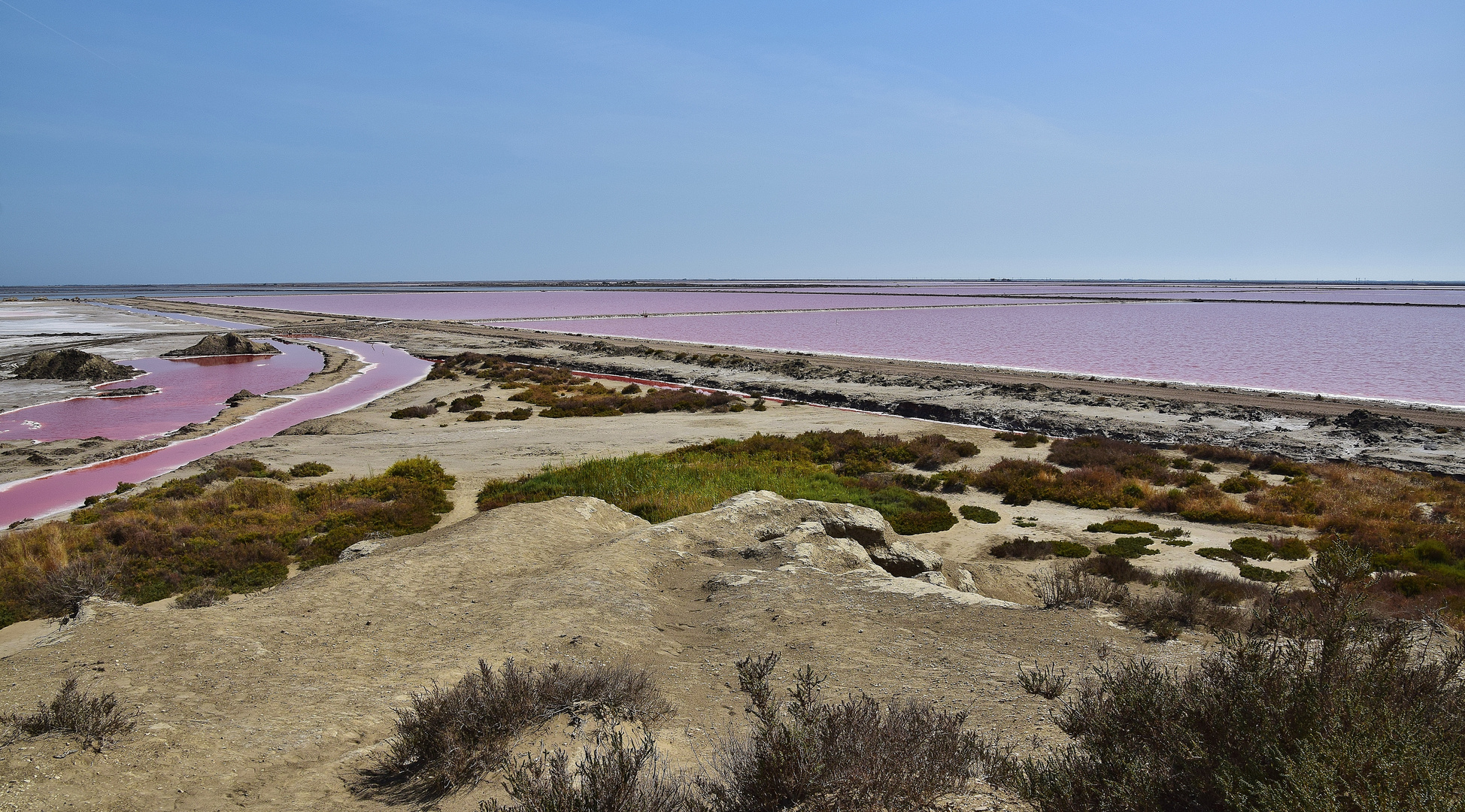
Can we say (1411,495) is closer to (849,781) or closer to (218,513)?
(849,781)

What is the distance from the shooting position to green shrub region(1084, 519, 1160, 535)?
15.0m

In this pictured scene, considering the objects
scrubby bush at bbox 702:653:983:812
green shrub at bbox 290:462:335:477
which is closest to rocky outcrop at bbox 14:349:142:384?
green shrub at bbox 290:462:335:477

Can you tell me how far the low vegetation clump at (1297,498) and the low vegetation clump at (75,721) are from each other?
13824mm

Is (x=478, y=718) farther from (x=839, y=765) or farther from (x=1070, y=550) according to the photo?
(x=1070, y=550)

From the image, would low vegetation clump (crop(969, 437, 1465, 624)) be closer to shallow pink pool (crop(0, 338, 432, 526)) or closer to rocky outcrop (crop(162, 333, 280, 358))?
shallow pink pool (crop(0, 338, 432, 526))

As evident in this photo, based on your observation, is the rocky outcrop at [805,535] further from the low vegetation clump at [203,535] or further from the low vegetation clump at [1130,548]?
the low vegetation clump at [203,535]

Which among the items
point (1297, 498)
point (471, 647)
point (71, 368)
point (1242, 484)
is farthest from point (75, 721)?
point (71, 368)

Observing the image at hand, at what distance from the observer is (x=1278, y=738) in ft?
12.3

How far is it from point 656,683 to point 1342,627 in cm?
490

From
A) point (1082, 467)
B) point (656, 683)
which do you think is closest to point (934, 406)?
point (1082, 467)

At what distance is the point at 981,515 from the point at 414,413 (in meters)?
24.0

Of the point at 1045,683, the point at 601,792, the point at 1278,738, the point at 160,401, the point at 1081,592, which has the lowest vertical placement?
the point at 160,401

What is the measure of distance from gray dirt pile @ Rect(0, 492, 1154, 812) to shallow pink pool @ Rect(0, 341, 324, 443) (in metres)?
24.6

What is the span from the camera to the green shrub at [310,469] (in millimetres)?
19805
